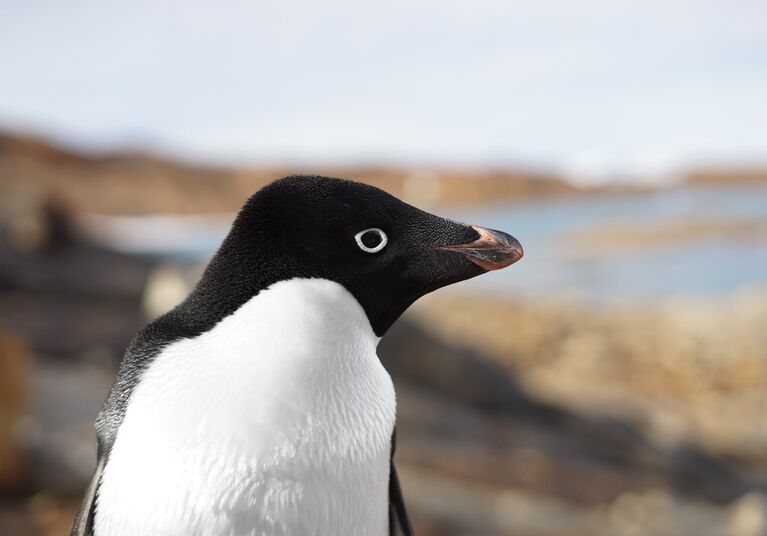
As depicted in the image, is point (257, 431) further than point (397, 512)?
No

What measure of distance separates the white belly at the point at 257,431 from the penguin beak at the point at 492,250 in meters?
0.12

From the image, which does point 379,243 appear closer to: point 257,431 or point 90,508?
point 257,431

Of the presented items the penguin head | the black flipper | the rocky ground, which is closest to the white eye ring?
the penguin head

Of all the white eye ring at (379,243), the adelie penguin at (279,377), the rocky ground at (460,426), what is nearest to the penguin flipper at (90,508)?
the adelie penguin at (279,377)

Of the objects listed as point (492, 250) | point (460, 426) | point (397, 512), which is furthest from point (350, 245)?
point (460, 426)

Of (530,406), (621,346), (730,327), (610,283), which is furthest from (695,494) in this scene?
(610,283)

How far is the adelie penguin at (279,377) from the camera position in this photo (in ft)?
2.50

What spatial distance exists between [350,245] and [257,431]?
193mm

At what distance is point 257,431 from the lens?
2.50 ft

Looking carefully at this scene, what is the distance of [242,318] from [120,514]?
21 centimetres

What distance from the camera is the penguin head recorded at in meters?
0.78

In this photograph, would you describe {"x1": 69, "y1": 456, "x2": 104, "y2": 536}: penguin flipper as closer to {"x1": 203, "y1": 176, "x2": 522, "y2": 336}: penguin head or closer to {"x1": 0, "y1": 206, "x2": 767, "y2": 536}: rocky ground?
{"x1": 203, "y1": 176, "x2": 522, "y2": 336}: penguin head

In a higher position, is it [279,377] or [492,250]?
[492,250]

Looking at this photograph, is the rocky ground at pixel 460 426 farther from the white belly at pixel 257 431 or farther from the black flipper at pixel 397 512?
the white belly at pixel 257 431
